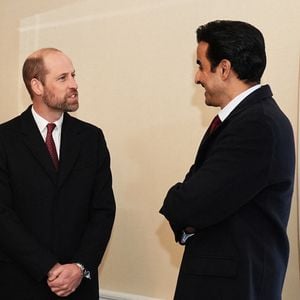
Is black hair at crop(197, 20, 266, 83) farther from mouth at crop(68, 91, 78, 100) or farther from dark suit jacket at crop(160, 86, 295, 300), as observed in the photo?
mouth at crop(68, 91, 78, 100)

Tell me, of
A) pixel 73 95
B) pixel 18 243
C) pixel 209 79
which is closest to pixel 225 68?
pixel 209 79

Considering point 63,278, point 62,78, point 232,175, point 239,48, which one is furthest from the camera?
point 62,78

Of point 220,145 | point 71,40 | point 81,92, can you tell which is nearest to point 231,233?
point 220,145

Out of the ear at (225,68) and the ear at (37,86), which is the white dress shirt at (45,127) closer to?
the ear at (37,86)

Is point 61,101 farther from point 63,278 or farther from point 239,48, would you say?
point 239,48

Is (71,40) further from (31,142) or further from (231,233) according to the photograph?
(231,233)

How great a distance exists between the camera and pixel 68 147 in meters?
2.18

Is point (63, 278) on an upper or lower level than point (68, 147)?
lower

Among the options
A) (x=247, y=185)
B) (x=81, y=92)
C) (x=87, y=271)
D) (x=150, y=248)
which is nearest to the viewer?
(x=247, y=185)

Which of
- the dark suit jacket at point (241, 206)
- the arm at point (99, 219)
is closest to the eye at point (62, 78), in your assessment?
the arm at point (99, 219)

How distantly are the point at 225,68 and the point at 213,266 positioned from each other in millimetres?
617

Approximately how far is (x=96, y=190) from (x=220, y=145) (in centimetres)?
83

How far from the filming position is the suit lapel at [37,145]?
2102mm

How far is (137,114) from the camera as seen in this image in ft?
8.31
